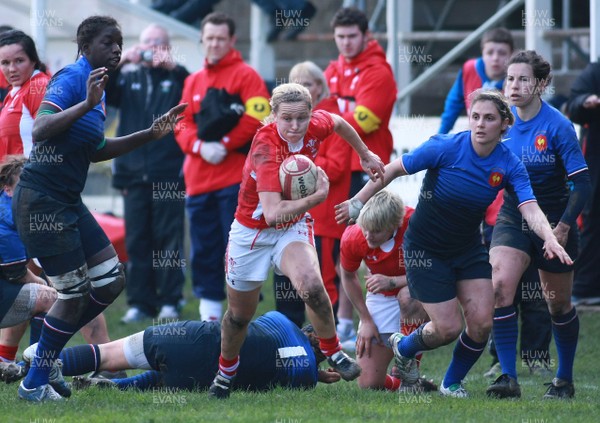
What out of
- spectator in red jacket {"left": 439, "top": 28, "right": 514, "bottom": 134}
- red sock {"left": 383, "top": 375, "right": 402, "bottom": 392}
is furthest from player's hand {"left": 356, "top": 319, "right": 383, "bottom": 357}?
spectator in red jacket {"left": 439, "top": 28, "right": 514, "bottom": 134}

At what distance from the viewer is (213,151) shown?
10180 millimetres

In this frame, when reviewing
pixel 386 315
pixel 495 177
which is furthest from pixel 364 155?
pixel 386 315

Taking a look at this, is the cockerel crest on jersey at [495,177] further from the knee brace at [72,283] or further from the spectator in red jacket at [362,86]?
the spectator in red jacket at [362,86]

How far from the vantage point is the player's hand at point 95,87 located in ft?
20.1

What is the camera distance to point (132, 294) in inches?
447

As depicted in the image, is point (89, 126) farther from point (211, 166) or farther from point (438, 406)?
point (211, 166)

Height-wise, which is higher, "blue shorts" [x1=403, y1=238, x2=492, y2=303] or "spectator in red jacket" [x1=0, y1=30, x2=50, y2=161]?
"spectator in red jacket" [x1=0, y1=30, x2=50, y2=161]

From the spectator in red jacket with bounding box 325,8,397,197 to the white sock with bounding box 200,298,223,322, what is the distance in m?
1.70

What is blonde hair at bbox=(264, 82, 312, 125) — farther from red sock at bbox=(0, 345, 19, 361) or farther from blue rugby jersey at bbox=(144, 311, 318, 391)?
red sock at bbox=(0, 345, 19, 361)

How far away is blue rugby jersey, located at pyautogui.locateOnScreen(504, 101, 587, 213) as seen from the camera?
23.8ft

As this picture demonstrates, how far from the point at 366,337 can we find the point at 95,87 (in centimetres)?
276

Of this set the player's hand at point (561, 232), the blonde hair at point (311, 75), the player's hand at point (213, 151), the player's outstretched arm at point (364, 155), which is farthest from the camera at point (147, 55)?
the player's hand at point (561, 232)

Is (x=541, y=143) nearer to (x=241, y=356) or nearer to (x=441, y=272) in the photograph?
(x=441, y=272)

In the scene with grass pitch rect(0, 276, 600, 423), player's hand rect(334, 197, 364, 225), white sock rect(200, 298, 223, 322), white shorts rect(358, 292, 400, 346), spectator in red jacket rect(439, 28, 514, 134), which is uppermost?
spectator in red jacket rect(439, 28, 514, 134)
